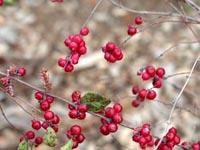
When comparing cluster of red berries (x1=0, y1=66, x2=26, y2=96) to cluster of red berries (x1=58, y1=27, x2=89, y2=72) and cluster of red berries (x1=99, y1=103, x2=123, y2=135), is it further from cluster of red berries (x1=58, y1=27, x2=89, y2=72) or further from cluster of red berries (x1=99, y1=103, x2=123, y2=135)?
cluster of red berries (x1=99, y1=103, x2=123, y2=135)

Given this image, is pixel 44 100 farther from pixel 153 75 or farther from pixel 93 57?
pixel 93 57

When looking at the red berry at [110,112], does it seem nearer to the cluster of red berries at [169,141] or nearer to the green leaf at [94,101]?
the green leaf at [94,101]

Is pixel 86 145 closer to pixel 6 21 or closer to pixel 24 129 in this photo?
pixel 24 129

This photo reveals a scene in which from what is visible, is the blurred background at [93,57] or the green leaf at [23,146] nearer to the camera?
the green leaf at [23,146]

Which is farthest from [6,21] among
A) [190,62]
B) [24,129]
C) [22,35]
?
[190,62]

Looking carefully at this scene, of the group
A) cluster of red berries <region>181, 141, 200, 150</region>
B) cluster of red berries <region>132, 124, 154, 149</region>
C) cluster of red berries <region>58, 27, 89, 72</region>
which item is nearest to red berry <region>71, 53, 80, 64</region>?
cluster of red berries <region>58, 27, 89, 72</region>

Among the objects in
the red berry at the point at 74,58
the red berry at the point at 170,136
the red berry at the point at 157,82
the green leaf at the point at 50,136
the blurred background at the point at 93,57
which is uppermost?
the blurred background at the point at 93,57

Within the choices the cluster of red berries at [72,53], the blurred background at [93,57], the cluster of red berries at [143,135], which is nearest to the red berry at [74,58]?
the cluster of red berries at [72,53]
